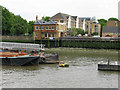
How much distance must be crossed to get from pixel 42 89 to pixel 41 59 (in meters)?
21.8

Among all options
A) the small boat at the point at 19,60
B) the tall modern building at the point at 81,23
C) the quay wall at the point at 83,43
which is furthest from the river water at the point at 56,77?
the tall modern building at the point at 81,23

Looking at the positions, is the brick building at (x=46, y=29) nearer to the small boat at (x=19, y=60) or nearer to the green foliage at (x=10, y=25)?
the green foliage at (x=10, y=25)

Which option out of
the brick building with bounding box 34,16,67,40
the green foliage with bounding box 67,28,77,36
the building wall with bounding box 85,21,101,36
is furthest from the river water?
the building wall with bounding box 85,21,101,36

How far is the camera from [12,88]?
34.2m

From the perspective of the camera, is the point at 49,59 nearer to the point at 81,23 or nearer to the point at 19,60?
the point at 19,60

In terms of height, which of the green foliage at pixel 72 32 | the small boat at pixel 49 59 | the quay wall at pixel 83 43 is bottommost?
the small boat at pixel 49 59

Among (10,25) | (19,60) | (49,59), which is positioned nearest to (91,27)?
(10,25)

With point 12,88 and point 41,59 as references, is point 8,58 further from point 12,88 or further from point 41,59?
point 12,88

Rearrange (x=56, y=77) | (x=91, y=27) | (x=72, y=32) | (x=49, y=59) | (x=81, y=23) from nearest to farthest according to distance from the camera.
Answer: (x=56, y=77)
(x=49, y=59)
(x=72, y=32)
(x=81, y=23)
(x=91, y=27)

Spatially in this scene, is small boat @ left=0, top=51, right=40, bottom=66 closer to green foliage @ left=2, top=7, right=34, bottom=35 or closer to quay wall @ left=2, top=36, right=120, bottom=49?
quay wall @ left=2, top=36, right=120, bottom=49

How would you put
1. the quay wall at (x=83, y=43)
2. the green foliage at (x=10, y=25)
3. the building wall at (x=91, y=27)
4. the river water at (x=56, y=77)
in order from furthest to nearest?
1. the building wall at (x=91, y=27)
2. the green foliage at (x=10, y=25)
3. the quay wall at (x=83, y=43)
4. the river water at (x=56, y=77)

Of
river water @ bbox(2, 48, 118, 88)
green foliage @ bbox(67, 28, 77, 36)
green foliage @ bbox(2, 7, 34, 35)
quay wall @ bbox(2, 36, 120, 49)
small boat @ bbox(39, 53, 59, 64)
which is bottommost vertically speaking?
river water @ bbox(2, 48, 118, 88)

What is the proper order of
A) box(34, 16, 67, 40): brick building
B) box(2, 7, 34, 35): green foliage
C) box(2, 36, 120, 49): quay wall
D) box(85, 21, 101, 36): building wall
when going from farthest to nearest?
box(85, 21, 101, 36): building wall, box(2, 7, 34, 35): green foliage, box(34, 16, 67, 40): brick building, box(2, 36, 120, 49): quay wall

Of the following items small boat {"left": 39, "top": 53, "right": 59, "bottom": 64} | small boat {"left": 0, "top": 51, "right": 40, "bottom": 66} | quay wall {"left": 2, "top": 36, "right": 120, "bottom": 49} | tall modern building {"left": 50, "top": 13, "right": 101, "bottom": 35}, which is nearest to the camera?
small boat {"left": 0, "top": 51, "right": 40, "bottom": 66}
